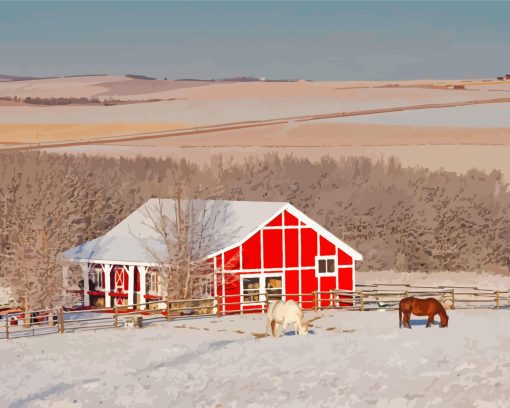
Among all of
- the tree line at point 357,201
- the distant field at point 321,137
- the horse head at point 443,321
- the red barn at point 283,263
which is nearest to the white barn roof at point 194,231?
the red barn at point 283,263

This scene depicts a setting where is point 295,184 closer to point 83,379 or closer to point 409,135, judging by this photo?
point 83,379

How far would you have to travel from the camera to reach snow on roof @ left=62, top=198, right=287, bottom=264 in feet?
174

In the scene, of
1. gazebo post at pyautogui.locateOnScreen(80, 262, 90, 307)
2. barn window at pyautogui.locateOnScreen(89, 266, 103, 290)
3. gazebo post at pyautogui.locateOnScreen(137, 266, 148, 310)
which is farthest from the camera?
barn window at pyautogui.locateOnScreen(89, 266, 103, 290)

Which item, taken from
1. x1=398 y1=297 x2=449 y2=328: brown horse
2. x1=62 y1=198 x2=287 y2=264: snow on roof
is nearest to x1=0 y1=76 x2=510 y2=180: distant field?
x1=62 y1=198 x2=287 y2=264: snow on roof

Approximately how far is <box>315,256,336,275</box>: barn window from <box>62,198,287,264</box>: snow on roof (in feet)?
8.80

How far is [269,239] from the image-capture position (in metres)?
52.9

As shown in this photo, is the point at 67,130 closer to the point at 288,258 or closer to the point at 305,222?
the point at 305,222

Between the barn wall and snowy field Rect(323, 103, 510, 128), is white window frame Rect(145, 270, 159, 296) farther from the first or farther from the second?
snowy field Rect(323, 103, 510, 128)

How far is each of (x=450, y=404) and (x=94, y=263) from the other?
28848 mm

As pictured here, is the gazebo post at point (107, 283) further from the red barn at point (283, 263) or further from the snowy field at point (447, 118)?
the snowy field at point (447, 118)

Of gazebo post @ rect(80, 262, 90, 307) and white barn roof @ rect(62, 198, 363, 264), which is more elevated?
white barn roof @ rect(62, 198, 363, 264)

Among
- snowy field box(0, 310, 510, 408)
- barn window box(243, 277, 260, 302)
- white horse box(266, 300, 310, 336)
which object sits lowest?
snowy field box(0, 310, 510, 408)

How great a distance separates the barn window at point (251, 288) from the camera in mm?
52347

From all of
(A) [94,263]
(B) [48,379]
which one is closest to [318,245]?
(A) [94,263]
